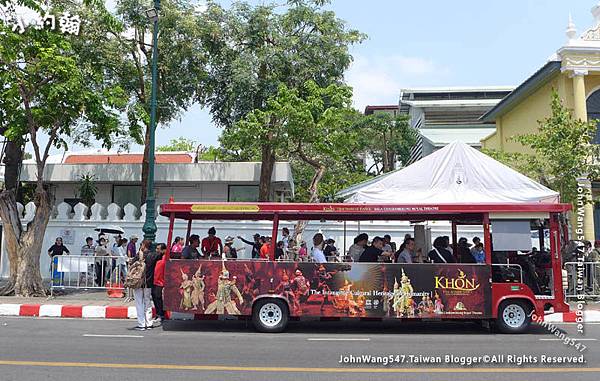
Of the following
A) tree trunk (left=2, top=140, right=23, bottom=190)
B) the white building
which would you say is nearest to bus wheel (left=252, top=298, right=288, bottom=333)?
tree trunk (left=2, top=140, right=23, bottom=190)

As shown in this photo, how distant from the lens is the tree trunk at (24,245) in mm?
15445

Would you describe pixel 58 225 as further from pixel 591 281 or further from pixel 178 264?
pixel 591 281

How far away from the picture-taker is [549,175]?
17.1m

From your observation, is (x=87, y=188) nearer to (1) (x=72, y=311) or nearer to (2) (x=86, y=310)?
(1) (x=72, y=311)

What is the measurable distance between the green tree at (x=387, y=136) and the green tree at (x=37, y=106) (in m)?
20.8

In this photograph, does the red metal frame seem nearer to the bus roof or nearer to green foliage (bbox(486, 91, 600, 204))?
the bus roof

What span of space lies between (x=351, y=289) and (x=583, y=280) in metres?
7.63

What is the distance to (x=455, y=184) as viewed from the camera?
13.8 metres

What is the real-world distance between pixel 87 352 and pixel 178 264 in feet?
8.86

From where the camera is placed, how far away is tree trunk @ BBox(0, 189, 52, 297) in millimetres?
15445

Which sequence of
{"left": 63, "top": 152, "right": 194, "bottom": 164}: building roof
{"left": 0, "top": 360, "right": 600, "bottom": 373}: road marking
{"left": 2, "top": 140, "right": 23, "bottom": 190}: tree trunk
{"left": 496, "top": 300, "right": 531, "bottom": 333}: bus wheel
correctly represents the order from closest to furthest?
{"left": 0, "top": 360, "right": 600, "bottom": 373}: road marking → {"left": 496, "top": 300, "right": 531, "bottom": 333}: bus wheel → {"left": 2, "top": 140, "right": 23, "bottom": 190}: tree trunk → {"left": 63, "top": 152, "right": 194, "bottom": 164}: building roof

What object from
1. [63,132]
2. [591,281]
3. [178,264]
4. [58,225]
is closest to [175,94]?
[63,132]

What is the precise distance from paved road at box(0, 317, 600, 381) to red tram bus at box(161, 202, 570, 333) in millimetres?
467

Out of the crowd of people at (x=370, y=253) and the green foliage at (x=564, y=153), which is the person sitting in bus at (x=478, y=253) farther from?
the green foliage at (x=564, y=153)
